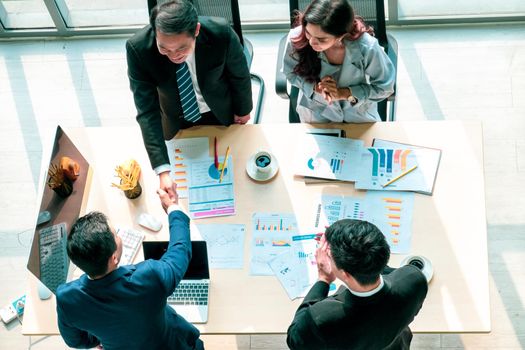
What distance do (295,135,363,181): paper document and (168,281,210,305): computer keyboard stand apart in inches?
25.0

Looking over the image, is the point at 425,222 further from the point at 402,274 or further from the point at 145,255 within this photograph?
the point at 145,255

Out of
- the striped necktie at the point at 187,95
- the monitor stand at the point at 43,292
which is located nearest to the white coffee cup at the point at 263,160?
the striped necktie at the point at 187,95

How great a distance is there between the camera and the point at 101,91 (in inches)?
166

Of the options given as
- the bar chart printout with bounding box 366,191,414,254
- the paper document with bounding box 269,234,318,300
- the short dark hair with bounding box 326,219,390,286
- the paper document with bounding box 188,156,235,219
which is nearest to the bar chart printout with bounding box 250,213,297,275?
the paper document with bounding box 269,234,318,300

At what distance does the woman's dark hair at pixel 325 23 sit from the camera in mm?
2545

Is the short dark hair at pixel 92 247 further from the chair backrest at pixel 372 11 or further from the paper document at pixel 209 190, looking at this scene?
the chair backrest at pixel 372 11

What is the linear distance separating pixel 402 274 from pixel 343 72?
1011 millimetres

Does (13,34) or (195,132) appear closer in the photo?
(195,132)

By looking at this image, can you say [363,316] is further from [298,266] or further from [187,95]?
[187,95]

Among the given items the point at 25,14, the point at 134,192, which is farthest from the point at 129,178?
the point at 25,14

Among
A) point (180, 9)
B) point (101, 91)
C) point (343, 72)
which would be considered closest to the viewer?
point (180, 9)

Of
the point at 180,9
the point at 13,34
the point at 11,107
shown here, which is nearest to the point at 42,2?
the point at 13,34

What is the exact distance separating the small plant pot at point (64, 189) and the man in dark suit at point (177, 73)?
39cm

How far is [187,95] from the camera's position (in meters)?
2.89
